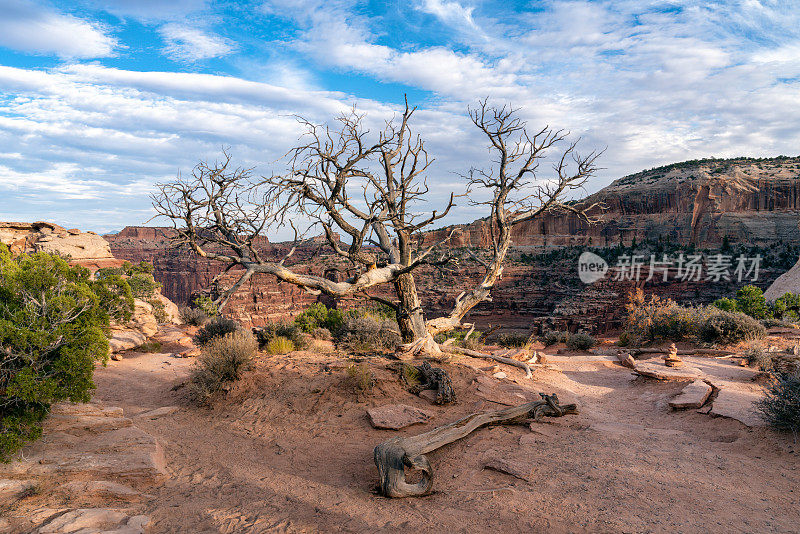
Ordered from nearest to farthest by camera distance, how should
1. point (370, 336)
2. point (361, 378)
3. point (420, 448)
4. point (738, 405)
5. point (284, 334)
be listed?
point (420, 448) < point (738, 405) < point (361, 378) < point (370, 336) < point (284, 334)

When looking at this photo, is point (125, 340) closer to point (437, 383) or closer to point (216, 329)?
point (216, 329)

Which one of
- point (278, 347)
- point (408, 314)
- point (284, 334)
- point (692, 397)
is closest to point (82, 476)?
point (278, 347)

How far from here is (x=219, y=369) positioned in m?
8.24

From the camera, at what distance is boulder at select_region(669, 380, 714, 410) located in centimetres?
716

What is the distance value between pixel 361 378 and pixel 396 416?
117 centimetres

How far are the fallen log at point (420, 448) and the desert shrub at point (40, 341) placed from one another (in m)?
4.12

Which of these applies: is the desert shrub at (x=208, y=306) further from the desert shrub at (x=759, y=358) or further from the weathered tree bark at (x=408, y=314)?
Answer: the desert shrub at (x=759, y=358)

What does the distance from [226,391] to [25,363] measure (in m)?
3.49

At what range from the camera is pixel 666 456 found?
5.26 m

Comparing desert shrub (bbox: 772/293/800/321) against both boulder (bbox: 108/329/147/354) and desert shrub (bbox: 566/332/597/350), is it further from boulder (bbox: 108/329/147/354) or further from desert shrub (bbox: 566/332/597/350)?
boulder (bbox: 108/329/147/354)

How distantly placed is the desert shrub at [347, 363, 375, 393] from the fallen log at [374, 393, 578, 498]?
6.61ft

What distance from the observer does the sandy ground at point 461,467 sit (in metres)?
3.79

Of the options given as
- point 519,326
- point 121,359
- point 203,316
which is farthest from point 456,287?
point 121,359

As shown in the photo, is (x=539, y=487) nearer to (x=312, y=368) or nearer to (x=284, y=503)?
(x=284, y=503)
